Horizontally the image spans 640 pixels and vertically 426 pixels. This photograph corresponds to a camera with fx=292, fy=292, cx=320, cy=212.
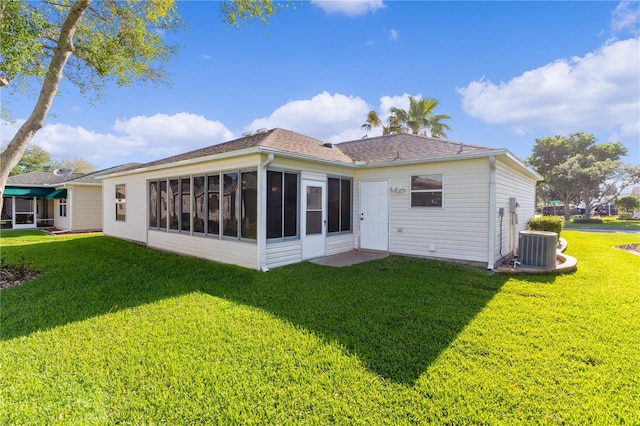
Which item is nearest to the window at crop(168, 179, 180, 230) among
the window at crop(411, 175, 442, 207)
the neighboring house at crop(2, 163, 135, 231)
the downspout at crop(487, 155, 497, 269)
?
the window at crop(411, 175, 442, 207)

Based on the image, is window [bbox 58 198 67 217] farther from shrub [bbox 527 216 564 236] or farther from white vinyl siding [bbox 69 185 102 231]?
shrub [bbox 527 216 564 236]

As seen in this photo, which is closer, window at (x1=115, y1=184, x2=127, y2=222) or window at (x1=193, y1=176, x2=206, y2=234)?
window at (x1=193, y1=176, x2=206, y2=234)

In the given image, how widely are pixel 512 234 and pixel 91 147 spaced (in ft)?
171

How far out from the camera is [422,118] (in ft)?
66.4

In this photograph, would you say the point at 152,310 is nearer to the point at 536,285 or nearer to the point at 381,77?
the point at 536,285

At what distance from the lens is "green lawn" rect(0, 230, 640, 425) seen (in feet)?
7.80

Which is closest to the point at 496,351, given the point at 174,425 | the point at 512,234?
the point at 174,425

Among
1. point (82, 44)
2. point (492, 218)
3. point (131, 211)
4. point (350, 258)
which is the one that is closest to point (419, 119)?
point (492, 218)

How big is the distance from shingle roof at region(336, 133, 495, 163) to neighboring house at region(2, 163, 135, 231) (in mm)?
13359


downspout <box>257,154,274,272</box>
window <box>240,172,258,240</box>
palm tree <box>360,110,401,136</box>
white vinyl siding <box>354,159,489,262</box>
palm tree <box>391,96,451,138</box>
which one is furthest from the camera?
palm tree <box>360,110,401,136</box>

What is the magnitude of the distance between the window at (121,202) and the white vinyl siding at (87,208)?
17.7 feet

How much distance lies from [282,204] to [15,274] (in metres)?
6.06

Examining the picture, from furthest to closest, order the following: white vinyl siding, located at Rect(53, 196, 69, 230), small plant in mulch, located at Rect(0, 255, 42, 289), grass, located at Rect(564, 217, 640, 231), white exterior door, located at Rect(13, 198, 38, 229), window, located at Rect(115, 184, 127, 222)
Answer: grass, located at Rect(564, 217, 640, 231)
white exterior door, located at Rect(13, 198, 38, 229)
white vinyl siding, located at Rect(53, 196, 69, 230)
window, located at Rect(115, 184, 127, 222)
small plant in mulch, located at Rect(0, 255, 42, 289)

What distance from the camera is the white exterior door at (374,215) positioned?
872cm
